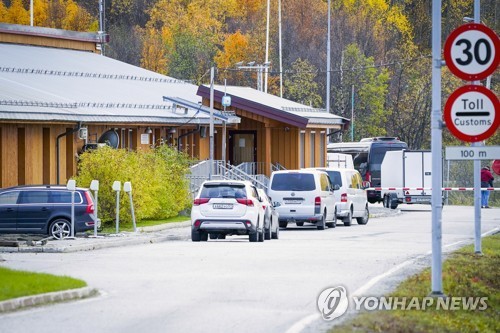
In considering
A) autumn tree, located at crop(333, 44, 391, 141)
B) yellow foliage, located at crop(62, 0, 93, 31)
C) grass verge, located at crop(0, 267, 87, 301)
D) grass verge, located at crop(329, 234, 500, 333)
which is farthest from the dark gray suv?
yellow foliage, located at crop(62, 0, 93, 31)

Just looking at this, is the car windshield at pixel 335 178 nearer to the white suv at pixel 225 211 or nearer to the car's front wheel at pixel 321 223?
the car's front wheel at pixel 321 223

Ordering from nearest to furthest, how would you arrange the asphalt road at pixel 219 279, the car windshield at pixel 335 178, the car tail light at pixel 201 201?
the asphalt road at pixel 219 279
the car tail light at pixel 201 201
the car windshield at pixel 335 178

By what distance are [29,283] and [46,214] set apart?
51.4ft

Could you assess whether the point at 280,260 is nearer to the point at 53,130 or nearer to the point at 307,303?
the point at 307,303

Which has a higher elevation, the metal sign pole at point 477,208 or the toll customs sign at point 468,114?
the toll customs sign at point 468,114

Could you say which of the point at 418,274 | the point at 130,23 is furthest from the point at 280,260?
the point at 130,23

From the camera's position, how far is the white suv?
3344 centimetres

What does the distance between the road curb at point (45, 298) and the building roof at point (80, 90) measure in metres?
21.5

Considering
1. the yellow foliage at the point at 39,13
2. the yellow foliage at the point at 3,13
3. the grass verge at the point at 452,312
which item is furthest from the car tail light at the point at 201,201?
the yellow foliage at the point at 39,13

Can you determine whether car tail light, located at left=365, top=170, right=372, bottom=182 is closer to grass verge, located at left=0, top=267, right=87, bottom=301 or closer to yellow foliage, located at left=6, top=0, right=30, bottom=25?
yellow foliage, located at left=6, top=0, right=30, bottom=25

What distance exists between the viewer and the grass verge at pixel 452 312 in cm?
1467

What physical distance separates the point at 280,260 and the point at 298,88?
63.1 metres

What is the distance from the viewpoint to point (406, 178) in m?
59.5

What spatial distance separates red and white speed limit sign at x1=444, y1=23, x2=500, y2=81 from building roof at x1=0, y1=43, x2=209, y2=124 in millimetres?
24891
